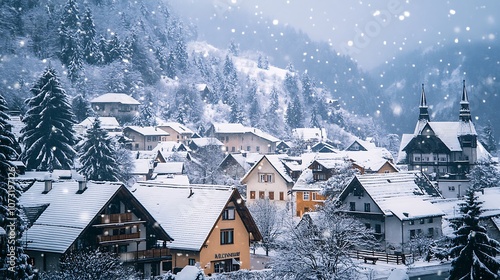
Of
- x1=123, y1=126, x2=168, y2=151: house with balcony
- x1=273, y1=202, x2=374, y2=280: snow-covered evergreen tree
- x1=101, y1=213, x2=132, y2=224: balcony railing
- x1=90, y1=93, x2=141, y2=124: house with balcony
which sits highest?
x1=90, y1=93, x2=141, y2=124: house with balcony

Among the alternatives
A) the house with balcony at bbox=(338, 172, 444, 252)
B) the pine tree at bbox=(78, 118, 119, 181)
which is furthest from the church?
the pine tree at bbox=(78, 118, 119, 181)

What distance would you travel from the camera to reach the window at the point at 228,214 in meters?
43.1

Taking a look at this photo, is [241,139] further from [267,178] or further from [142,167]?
[267,178]

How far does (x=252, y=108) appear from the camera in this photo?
195 meters

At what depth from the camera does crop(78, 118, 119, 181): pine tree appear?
69.6 meters

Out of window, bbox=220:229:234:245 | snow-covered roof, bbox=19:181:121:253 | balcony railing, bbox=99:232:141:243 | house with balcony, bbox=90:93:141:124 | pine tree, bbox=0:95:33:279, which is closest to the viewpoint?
pine tree, bbox=0:95:33:279

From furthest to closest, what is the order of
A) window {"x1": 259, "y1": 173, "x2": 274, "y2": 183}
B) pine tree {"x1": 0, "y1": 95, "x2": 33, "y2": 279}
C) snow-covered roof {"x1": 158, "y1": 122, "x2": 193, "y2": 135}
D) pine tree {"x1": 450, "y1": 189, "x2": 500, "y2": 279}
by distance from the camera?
snow-covered roof {"x1": 158, "y1": 122, "x2": 193, "y2": 135}
window {"x1": 259, "y1": 173, "x2": 274, "y2": 183}
pine tree {"x1": 450, "y1": 189, "x2": 500, "y2": 279}
pine tree {"x1": 0, "y1": 95, "x2": 33, "y2": 279}

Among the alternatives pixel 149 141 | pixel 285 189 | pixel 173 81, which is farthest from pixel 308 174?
pixel 173 81

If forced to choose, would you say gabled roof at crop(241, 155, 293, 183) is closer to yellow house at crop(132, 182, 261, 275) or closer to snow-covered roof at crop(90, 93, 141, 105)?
yellow house at crop(132, 182, 261, 275)

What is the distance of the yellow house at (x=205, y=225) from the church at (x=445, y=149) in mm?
59960

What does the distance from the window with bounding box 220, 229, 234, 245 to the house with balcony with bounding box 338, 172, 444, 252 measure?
46.6 feet

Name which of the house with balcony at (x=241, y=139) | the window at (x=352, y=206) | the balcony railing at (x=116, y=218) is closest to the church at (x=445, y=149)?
the window at (x=352, y=206)

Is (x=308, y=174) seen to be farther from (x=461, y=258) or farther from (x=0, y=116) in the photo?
(x=0, y=116)

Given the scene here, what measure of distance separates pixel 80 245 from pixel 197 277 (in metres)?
20.4
